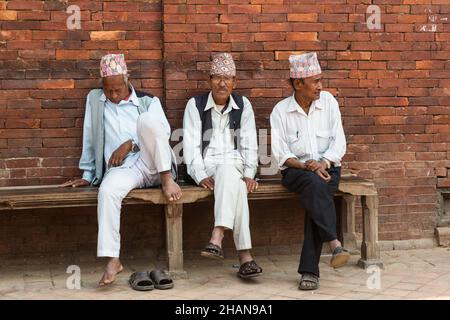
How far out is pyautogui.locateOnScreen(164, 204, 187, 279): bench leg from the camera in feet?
18.4

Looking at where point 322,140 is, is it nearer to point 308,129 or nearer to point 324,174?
point 308,129

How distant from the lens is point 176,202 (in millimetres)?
5555

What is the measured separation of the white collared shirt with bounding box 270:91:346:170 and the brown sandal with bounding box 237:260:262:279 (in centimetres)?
85

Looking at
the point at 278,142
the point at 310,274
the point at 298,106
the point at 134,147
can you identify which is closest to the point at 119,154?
the point at 134,147

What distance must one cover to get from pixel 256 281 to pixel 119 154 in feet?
4.88

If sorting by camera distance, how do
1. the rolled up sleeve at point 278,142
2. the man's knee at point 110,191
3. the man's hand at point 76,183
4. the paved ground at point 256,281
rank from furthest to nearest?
1. the man's hand at point 76,183
2. the rolled up sleeve at point 278,142
3. the man's knee at point 110,191
4. the paved ground at point 256,281

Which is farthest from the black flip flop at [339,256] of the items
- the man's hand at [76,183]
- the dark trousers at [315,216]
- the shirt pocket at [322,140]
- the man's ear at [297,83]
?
the man's hand at [76,183]

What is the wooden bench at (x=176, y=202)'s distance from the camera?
18.0 feet

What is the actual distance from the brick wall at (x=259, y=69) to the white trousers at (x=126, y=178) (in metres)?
0.74

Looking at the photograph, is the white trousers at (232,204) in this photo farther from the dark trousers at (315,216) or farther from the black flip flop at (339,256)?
the black flip flop at (339,256)

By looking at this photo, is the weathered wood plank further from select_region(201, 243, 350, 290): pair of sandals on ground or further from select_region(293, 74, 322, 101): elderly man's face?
select_region(293, 74, 322, 101): elderly man's face

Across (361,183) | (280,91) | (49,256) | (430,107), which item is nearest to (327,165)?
(361,183)

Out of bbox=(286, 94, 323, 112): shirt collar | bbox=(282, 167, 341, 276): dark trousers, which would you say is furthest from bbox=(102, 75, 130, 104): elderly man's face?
bbox=(282, 167, 341, 276): dark trousers

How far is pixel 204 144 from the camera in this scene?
5.92 meters
